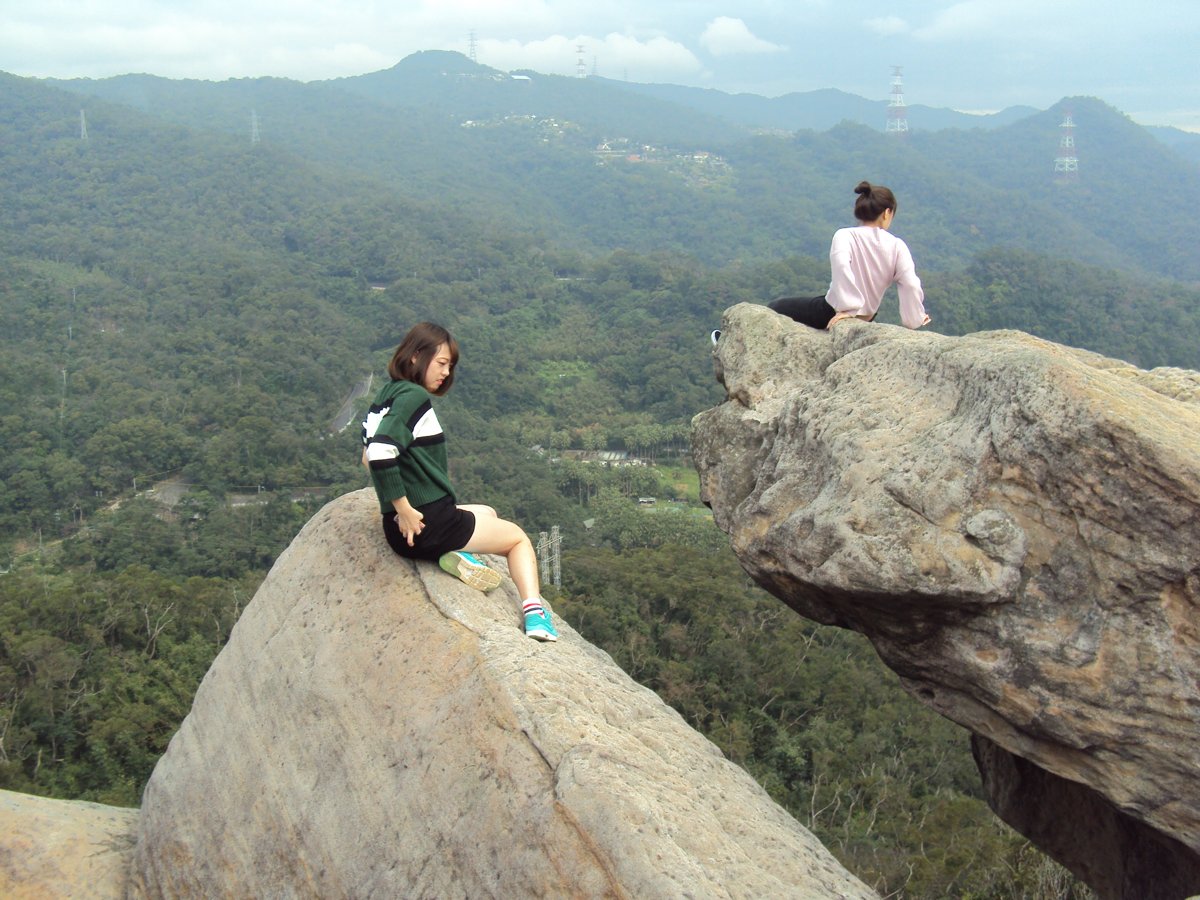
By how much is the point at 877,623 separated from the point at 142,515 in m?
34.5

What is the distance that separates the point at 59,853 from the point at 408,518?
243 cm

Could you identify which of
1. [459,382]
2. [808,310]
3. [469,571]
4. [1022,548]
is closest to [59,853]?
[469,571]

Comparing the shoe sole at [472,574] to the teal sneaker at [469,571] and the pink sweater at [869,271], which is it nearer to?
the teal sneaker at [469,571]

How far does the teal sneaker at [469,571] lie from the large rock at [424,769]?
49 mm

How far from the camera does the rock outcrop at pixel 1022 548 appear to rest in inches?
141

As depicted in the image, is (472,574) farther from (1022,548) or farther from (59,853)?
(59,853)

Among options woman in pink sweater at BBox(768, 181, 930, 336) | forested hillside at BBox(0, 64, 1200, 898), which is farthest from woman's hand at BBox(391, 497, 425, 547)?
forested hillside at BBox(0, 64, 1200, 898)

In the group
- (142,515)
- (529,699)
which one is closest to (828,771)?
(529,699)

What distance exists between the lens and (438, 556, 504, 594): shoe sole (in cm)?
468

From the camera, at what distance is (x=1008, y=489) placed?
3.83 meters

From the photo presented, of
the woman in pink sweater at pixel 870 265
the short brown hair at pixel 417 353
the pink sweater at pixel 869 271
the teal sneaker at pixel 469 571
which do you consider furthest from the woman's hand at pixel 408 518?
the pink sweater at pixel 869 271

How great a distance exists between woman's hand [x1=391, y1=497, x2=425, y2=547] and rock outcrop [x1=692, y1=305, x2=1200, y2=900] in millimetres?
1459

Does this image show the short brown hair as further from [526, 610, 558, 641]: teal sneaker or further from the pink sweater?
the pink sweater

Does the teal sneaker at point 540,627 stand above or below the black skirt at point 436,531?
below
